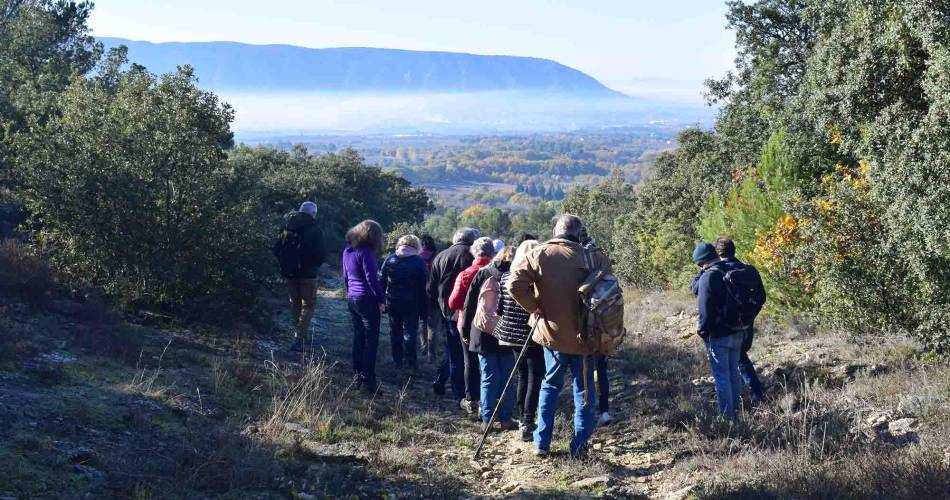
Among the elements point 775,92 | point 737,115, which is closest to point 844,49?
point 775,92

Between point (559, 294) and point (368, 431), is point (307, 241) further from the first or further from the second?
point (559, 294)

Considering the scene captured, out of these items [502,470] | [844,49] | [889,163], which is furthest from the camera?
[844,49]

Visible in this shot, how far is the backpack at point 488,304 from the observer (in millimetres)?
6691

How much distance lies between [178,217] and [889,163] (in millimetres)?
8878

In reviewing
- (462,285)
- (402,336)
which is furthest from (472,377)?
(402,336)

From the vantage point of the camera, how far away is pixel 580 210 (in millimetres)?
65875

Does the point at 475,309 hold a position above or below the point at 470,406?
above

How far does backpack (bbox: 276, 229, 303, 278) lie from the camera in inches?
379

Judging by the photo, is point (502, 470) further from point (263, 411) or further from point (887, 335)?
point (887, 335)

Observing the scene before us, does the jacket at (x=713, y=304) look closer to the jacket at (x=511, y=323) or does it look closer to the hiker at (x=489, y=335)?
the jacket at (x=511, y=323)

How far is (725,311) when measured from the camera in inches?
269

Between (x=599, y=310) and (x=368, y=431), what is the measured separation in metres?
2.41

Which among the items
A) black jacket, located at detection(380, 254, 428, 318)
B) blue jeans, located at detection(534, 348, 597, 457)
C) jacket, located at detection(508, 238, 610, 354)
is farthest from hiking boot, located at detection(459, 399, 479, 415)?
jacket, located at detection(508, 238, 610, 354)

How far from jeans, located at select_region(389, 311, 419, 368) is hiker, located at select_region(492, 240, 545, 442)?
2555 mm
